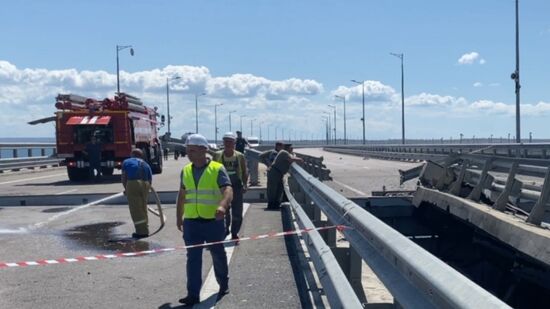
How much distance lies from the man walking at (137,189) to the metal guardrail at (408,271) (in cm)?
592

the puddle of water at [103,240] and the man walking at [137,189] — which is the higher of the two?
the man walking at [137,189]

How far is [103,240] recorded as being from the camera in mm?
11039

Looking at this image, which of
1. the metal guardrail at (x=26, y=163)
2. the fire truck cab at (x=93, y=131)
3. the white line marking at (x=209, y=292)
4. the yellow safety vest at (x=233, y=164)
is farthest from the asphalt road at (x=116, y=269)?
the metal guardrail at (x=26, y=163)

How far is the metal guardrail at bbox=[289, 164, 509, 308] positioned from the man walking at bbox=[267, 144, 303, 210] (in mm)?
8354

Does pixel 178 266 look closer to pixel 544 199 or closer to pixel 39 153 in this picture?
pixel 544 199

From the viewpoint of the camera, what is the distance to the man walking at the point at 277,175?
1440 cm

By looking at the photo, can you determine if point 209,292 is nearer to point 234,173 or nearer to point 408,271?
point 234,173

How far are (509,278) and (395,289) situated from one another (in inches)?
347

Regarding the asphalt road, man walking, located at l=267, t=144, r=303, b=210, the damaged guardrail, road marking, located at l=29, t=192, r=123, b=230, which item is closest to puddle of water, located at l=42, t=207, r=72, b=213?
road marking, located at l=29, t=192, r=123, b=230

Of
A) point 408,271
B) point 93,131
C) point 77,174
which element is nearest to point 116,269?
point 408,271

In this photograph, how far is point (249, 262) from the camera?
8875 millimetres

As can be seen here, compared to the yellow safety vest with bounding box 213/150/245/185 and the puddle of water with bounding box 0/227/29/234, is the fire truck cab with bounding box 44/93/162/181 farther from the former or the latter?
the yellow safety vest with bounding box 213/150/245/185

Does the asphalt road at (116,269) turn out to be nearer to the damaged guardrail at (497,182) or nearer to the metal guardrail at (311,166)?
the damaged guardrail at (497,182)

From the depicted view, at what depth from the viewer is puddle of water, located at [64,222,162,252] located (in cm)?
1036
